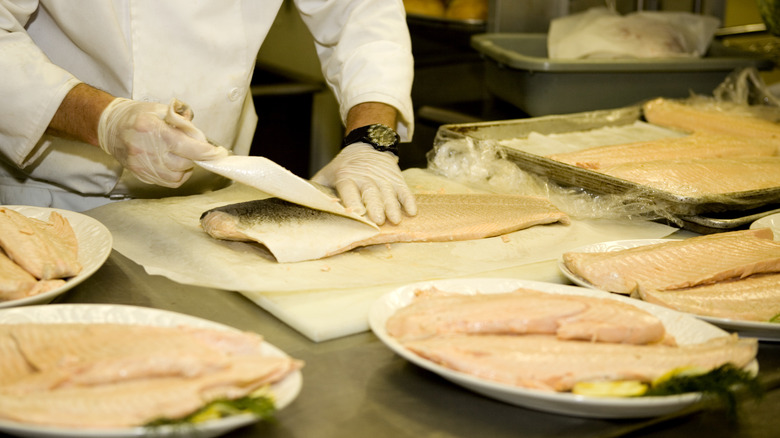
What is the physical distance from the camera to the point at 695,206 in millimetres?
2070

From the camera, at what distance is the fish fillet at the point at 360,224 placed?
1.85 metres

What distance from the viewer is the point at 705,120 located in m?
3.11

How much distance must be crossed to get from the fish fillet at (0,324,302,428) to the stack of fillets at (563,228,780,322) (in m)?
0.79

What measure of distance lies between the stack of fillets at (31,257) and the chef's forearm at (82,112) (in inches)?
13.6

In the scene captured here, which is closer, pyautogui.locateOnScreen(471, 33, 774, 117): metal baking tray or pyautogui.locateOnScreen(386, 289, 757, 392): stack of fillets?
pyautogui.locateOnScreen(386, 289, 757, 392): stack of fillets

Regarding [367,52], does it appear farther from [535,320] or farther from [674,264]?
[535,320]

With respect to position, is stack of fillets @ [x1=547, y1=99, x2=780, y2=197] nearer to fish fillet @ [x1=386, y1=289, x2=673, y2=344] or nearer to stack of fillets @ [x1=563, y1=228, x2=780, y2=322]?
stack of fillets @ [x1=563, y1=228, x2=780, y2=322]

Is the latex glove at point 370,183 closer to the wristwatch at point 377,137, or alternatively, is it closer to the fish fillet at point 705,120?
the wristwatch at point 377,137

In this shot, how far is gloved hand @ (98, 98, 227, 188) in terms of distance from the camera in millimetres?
1750

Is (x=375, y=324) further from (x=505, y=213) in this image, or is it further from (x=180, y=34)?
(x=180, y=34)

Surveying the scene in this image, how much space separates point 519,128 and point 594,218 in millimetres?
714

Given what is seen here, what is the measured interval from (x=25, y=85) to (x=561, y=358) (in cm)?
154

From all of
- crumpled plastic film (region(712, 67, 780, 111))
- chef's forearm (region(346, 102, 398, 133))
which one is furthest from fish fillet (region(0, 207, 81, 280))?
crumpled plastic film (region(712, 67, 780, 111))

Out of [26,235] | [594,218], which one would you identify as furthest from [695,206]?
[26,235]
